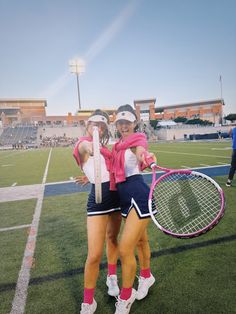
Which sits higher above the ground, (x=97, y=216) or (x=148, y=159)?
(x=148, y=159)

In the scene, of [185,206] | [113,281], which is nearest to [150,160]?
[113,281]

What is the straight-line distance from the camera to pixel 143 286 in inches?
121

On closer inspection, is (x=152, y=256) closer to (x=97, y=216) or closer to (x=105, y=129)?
(x=97, y=216)

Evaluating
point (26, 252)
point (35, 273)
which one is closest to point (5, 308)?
point (35, 273)

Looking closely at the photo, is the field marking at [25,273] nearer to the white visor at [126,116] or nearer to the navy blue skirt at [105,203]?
the navy blue skirt at [105,203]

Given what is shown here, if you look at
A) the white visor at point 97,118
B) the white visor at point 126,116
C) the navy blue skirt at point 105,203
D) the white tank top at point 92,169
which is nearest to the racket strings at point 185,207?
the navy blue skirt at point 105,203

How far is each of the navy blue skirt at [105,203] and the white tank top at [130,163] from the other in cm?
29

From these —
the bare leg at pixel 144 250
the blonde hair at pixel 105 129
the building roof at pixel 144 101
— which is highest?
the building roof at pixel 144 101

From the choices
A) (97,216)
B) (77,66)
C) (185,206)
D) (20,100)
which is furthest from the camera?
(20,100)

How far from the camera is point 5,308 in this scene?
9.97 ft

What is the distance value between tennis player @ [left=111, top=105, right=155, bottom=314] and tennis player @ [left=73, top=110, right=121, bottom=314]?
0.12 m

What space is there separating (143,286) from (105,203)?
111 cm

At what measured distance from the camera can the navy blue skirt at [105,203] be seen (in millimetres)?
2811

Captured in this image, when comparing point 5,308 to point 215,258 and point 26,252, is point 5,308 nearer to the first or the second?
point 26,252
